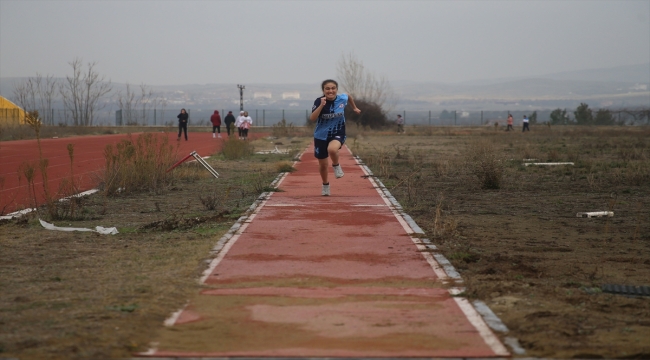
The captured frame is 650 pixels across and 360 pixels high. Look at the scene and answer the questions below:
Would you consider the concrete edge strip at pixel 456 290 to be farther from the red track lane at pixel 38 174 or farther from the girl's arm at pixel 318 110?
the red track lane at pixel 38 174

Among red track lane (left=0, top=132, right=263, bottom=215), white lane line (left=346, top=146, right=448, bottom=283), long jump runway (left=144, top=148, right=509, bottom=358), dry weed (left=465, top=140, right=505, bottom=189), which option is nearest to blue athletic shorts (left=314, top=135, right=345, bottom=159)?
white lane line (left=346, top=146, right=448, bottom=283)

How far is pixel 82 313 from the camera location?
22.6 ft

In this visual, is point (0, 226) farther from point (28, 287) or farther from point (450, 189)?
point (450, 189)

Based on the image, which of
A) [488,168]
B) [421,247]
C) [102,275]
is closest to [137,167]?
[488,168]

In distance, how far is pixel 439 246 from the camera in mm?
10336

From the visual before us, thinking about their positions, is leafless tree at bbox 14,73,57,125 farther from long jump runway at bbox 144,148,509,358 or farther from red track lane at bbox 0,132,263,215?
long jump runway at bbox 144,148,509,358

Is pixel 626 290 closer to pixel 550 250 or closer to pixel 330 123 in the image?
pixel 550 250

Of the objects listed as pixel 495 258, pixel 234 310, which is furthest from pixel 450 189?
pixel 234 310

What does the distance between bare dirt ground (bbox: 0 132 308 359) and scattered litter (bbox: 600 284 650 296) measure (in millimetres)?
3761

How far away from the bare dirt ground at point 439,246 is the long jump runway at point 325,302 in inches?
11.4

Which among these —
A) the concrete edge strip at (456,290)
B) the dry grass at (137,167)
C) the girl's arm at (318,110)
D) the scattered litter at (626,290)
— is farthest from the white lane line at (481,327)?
the dry grass at (137,167)

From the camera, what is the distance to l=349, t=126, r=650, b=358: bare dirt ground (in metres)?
6.48

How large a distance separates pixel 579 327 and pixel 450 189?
1202cm

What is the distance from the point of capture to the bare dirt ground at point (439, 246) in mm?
6301
